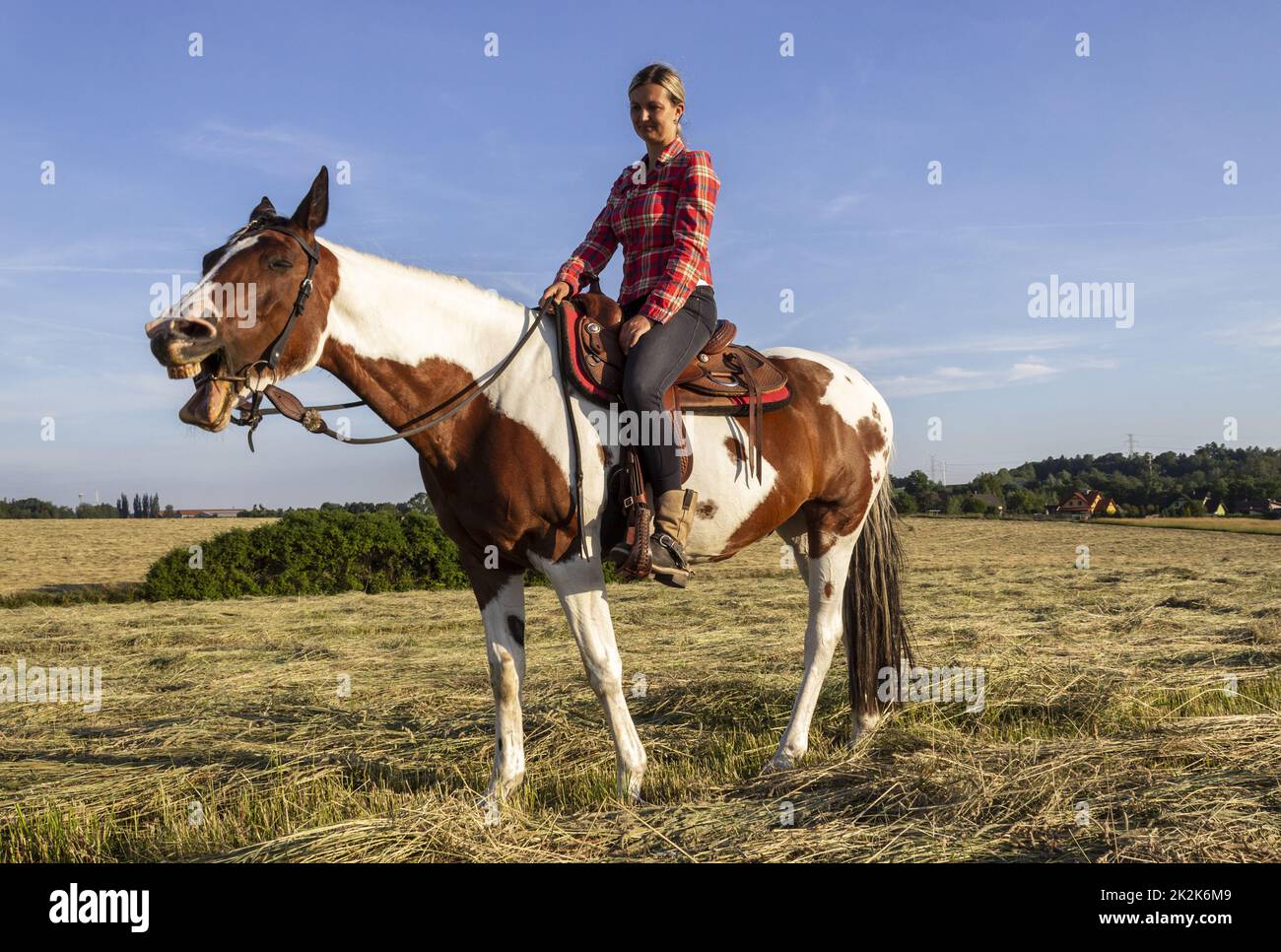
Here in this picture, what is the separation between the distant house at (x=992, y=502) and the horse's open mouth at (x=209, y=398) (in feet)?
160

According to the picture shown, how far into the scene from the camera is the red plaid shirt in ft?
13.2

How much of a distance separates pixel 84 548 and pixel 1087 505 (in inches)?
1940

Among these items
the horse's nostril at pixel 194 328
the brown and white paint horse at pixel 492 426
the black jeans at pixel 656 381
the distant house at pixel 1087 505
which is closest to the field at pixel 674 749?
the brown and white paint horse at pixel 492 426

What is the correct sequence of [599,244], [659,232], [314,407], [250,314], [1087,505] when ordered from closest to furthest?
[250,314], [314,407], [659,232], [599,244], [1087,505]

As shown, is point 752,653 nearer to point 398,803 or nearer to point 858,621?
point 858,621

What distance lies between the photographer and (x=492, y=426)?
373 cm

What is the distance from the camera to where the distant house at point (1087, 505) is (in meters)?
48.5

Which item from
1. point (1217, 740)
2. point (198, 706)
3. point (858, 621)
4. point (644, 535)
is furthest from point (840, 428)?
point (198, 706)

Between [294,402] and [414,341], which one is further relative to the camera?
[414,341]

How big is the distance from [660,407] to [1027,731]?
314 centimetres

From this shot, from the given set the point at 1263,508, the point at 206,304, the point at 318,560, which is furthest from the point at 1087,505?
the point at 206,304

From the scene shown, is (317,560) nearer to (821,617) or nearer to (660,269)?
(821,617)

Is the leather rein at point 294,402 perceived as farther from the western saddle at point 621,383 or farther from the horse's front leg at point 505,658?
the horse's front leg at point 505,658

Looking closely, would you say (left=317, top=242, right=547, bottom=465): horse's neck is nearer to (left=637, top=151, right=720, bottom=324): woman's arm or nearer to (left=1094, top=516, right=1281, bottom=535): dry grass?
(left=637, top=151, right=720, bottom=324): woman's arm
